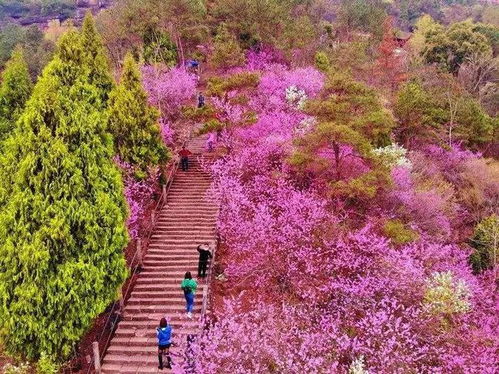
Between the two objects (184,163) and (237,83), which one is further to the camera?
(184,163)

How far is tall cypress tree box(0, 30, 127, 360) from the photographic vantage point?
13.1 meters

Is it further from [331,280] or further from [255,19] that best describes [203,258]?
[255,19]

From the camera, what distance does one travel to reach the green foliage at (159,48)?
35.7m

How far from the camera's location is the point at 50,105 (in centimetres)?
1373

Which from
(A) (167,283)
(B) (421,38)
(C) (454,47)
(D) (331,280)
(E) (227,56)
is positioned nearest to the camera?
(D) (331,280)

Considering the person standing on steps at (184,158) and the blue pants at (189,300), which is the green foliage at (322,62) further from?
the blue pants at (189,300)

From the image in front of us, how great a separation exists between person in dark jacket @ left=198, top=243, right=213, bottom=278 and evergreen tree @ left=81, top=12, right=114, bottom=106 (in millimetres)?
9352

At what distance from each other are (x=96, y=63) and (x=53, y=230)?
1174cm

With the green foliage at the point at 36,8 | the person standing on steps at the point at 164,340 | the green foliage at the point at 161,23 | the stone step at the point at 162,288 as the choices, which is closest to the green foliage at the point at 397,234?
the stone step at the point at 162,288

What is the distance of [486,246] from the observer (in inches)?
891

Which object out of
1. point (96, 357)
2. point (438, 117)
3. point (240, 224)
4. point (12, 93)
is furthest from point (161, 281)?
point (438, 117)

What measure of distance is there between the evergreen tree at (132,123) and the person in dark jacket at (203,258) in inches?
222

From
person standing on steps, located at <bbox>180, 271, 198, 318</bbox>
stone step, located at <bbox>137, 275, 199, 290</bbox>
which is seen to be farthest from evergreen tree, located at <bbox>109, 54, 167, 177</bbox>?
person standing on steps, located at <bbox>180, 271, 198, 318</bbox>

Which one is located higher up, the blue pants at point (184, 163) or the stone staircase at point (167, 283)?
the blue pants at point (184, 163)
